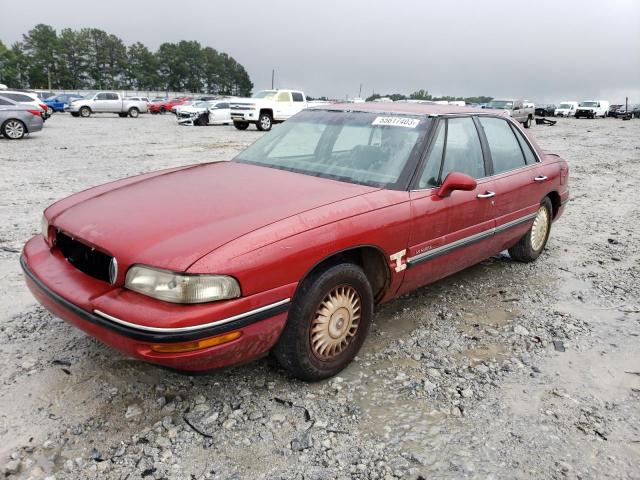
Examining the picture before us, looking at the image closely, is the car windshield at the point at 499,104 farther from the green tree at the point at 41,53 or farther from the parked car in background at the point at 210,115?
the green tree at the point at 41,53

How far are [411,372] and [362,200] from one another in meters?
1.09

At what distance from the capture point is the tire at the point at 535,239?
4839mm

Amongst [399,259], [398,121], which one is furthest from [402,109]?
[399,259]

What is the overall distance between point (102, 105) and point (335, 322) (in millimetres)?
32078

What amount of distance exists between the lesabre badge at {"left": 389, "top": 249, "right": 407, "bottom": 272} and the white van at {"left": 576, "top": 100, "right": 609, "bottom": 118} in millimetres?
48238

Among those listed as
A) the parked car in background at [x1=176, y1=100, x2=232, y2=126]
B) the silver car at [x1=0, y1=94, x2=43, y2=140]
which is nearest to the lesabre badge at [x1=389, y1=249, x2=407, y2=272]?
the silver car at [x1=0, y1=94, x2=43, y2=140]

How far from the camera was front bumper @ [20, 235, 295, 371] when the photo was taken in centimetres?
220

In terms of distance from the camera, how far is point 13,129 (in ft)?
50.8

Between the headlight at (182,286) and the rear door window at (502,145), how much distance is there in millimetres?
2645

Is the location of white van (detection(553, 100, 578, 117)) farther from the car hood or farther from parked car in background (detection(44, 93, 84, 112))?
the car hood

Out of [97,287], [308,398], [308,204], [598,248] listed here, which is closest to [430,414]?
[308,398]

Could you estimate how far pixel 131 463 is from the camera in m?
2.25

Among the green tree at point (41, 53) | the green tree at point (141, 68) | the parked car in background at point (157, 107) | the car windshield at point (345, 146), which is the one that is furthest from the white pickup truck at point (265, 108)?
the green tree at point (141, 68)

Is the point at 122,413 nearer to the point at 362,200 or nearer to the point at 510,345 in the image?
the point at 362,200
